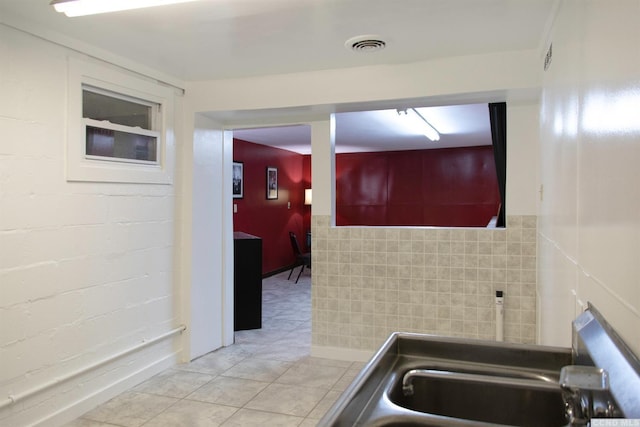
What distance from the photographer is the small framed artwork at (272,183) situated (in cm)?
817

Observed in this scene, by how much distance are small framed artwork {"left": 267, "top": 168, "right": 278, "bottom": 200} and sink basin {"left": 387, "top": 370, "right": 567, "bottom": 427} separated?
23.0ft

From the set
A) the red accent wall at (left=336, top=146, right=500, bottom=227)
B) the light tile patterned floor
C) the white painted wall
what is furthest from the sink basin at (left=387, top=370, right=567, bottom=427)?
the red accent wall at (left=336, top=146, right=500, bottom=227)

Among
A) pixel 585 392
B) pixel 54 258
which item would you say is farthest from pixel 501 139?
pixel 54 258

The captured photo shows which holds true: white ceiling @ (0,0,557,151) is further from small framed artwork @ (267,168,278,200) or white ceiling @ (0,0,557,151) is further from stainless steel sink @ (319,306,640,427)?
small framed artwork @ (267,168,278,200)

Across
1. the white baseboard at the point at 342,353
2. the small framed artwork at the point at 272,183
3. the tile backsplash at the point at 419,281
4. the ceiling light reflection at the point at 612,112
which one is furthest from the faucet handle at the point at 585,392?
the small framed artwork at the point at 272,183

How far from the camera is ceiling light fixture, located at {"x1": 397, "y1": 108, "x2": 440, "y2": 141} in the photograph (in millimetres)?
5266

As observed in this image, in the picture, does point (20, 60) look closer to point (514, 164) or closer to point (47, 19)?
point (47, 19)

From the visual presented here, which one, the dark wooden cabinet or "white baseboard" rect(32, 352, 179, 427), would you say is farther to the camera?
the dark wooden cabinet

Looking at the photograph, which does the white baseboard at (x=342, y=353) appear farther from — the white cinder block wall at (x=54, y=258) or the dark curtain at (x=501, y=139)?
the dark curtain at (x=501, y=139)

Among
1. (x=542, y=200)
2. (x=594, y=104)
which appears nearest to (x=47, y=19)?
(x=594, y=104)

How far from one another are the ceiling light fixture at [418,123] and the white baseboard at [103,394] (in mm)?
3426

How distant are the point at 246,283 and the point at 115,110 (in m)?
2.20

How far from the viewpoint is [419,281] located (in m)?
3.57

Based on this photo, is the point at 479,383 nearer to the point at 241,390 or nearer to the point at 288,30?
the point at 288,30
